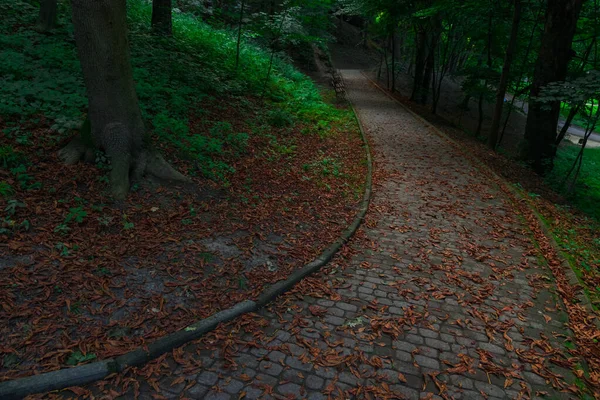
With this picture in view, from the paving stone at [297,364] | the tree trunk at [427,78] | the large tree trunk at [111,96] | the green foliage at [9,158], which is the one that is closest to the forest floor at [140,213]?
the green foliage at [9,158]

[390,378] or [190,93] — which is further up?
[190,93]

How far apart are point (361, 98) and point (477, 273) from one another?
18178 millimetres

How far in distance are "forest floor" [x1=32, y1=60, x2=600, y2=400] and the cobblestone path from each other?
0.04ft

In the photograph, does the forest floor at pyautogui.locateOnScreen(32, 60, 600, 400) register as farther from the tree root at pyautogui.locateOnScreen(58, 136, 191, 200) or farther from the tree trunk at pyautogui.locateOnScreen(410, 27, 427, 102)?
the tree trunk at pyautogui.locateOnScreen(410, 27, 427, 102)

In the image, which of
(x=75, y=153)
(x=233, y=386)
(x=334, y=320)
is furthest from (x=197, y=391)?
(x=75, y=153)

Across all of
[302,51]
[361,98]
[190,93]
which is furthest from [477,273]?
[302,51]

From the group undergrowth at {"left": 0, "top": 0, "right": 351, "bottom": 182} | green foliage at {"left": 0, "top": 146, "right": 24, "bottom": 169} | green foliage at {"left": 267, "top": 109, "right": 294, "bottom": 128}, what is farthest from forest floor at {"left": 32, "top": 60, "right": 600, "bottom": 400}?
green foliage at {"left": 267, "top": 109, "right": 294, "bottom": 128}

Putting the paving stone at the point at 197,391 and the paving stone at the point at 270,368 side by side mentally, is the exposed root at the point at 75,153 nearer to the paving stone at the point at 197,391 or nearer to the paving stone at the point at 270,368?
the paving stone at the point at 197,391

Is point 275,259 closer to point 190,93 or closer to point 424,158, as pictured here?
point 190,93

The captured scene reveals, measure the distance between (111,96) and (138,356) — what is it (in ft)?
12.2

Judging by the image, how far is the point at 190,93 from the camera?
32.2 feet

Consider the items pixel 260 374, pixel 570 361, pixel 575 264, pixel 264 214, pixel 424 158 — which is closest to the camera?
pixel 260 374

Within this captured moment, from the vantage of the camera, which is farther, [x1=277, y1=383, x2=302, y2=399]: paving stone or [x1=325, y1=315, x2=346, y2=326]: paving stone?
[x1=325, y1=315, x2=346, y2=326]: paving stone

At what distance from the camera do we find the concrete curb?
275 centimetres
